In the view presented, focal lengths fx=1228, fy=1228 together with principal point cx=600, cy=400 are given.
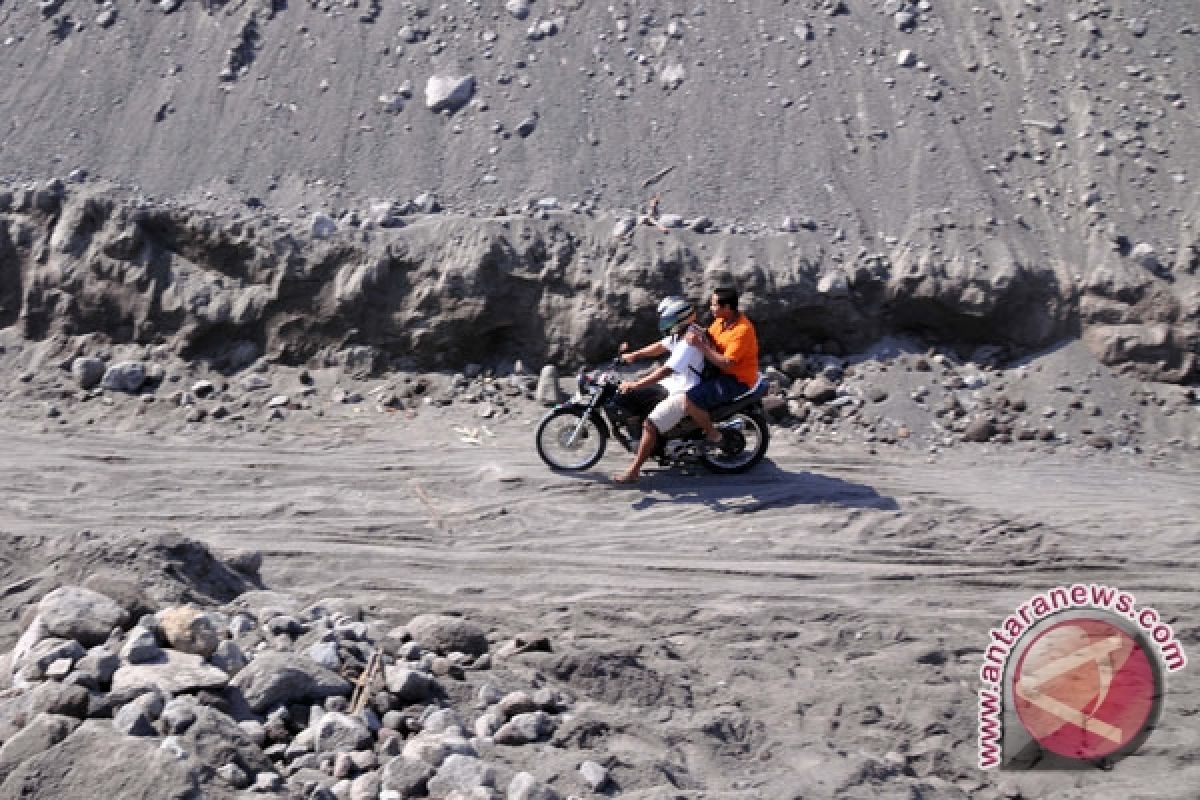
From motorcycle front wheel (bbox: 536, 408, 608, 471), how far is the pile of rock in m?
2.79

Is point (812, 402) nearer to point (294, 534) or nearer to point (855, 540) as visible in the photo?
point (855, 540)

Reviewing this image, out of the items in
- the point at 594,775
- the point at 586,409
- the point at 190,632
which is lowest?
the point at 594,775

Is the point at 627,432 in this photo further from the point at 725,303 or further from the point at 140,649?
the point at 140,649

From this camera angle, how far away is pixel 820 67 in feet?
37.6

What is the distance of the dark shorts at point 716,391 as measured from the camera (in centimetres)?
833

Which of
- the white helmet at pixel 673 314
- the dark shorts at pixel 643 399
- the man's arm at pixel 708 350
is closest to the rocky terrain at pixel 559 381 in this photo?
the dark shorts at pixel 643 399

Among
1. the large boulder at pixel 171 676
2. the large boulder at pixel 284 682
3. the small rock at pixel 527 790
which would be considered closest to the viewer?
the small rock at pixel 527 790

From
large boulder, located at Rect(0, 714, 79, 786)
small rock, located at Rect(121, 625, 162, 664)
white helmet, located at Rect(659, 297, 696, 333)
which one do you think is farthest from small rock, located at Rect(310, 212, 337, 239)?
large boulder, located at Rect(0, 714, 79, 786)

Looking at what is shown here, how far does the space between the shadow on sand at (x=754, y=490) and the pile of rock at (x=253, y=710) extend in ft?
8.95

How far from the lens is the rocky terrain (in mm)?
4988

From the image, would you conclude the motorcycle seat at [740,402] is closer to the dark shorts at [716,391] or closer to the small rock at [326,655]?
the dark shorts at [716,391]

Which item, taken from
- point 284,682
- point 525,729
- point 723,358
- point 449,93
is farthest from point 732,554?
point 449,93

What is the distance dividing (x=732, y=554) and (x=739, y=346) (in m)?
1.52

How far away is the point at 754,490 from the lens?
8297mm
